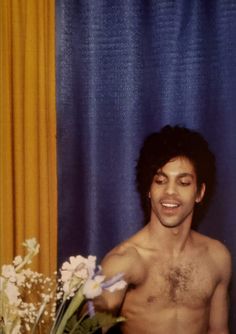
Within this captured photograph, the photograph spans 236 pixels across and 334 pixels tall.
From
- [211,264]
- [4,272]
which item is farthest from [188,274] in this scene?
[4,272]

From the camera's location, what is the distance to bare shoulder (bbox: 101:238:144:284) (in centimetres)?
178

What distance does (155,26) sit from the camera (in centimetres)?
195

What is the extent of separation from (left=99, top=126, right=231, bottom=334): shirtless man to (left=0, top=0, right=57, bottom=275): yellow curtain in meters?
0.33

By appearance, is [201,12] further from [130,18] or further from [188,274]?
[188,274]

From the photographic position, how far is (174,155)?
1881mm

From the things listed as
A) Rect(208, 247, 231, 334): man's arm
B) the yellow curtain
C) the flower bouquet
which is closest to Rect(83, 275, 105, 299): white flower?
the flower bouquet

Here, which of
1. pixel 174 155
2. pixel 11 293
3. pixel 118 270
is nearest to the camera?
pixel 11 293

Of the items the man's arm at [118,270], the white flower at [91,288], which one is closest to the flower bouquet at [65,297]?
the white flower at [91,288]

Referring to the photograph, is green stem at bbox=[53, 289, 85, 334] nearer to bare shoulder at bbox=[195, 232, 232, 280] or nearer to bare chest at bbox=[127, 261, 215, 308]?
bare chest at bbox=[127, 261, 215, 308]

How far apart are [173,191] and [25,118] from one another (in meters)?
0.59

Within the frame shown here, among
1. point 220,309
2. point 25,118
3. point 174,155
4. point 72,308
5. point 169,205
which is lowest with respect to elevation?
point 220,309

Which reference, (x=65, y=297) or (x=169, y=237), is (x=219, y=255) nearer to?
(x=169, y=237)

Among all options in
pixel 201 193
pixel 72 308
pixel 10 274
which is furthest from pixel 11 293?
pixel 201 193

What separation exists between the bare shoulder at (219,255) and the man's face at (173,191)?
17cm
